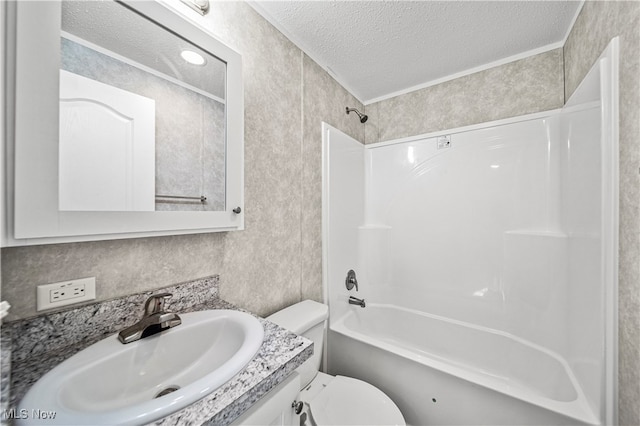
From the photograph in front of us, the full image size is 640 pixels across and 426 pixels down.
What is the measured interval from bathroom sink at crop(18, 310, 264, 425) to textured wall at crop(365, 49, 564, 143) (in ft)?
6.56

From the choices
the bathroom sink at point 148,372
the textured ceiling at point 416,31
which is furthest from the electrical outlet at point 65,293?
the textured ceiling at point 416,31

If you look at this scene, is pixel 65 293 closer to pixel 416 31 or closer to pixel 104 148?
pixel 104 148

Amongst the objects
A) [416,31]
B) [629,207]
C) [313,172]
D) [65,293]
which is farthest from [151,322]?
[416,31]

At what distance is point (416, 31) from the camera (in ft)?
4.45

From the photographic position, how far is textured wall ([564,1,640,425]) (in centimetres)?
74

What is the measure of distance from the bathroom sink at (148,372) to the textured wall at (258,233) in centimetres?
20

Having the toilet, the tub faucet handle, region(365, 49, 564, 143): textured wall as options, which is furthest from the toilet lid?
region(365, 49, 564, 143): textured wall

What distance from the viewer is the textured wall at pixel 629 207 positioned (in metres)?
0.74

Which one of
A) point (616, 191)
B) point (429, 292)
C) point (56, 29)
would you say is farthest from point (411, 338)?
point (56, 29)

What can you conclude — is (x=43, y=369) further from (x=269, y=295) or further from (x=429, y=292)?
(x=429, y=292)

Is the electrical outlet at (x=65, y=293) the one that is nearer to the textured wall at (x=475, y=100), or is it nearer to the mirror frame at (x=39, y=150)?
the mirror frame at (x=39, y=150)

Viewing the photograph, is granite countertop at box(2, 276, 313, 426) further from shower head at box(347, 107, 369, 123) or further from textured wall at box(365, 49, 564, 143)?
textured wall at box(365, 49, 564, 143)

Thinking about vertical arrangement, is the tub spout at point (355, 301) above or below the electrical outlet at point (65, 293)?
below

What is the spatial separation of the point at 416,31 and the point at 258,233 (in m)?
1.52
